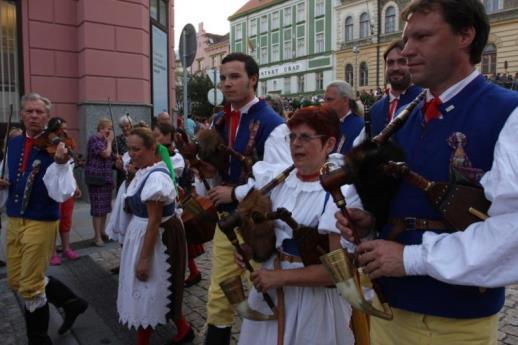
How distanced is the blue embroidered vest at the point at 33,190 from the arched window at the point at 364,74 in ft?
133

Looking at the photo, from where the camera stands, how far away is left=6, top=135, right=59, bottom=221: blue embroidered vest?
12.1 feet

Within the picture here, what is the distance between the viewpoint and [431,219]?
1583 mm

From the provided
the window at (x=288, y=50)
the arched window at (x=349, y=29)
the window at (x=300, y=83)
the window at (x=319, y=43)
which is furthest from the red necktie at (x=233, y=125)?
the window at (x=288, y=50)

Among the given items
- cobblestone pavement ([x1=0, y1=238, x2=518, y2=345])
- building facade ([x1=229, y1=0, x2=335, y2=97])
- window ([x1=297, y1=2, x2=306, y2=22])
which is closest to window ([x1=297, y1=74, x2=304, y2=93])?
building facade ([x1=229, y1=0, x2=335, y2=97])

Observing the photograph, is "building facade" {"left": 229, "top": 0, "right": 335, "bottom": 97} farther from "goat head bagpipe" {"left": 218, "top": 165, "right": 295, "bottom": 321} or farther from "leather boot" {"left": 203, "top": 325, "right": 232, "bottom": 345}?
"goat head bagpipe" {"left": 218, "top": 165, "right": 295, "bottom": 321}

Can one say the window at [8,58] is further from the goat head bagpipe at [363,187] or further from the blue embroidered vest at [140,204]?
the goat head bagpipe at [363,187]

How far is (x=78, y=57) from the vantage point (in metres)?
9.22

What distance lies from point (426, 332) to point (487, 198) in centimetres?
55

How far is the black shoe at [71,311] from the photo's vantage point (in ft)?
12.8

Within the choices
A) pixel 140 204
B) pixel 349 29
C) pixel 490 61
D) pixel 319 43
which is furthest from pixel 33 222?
pixel 319 43

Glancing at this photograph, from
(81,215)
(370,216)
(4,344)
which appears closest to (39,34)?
(81,215)

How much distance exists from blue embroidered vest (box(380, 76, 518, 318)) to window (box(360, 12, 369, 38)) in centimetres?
4401

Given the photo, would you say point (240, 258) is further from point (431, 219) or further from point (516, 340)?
point (516, 340)

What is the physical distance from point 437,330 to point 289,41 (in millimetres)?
53155
